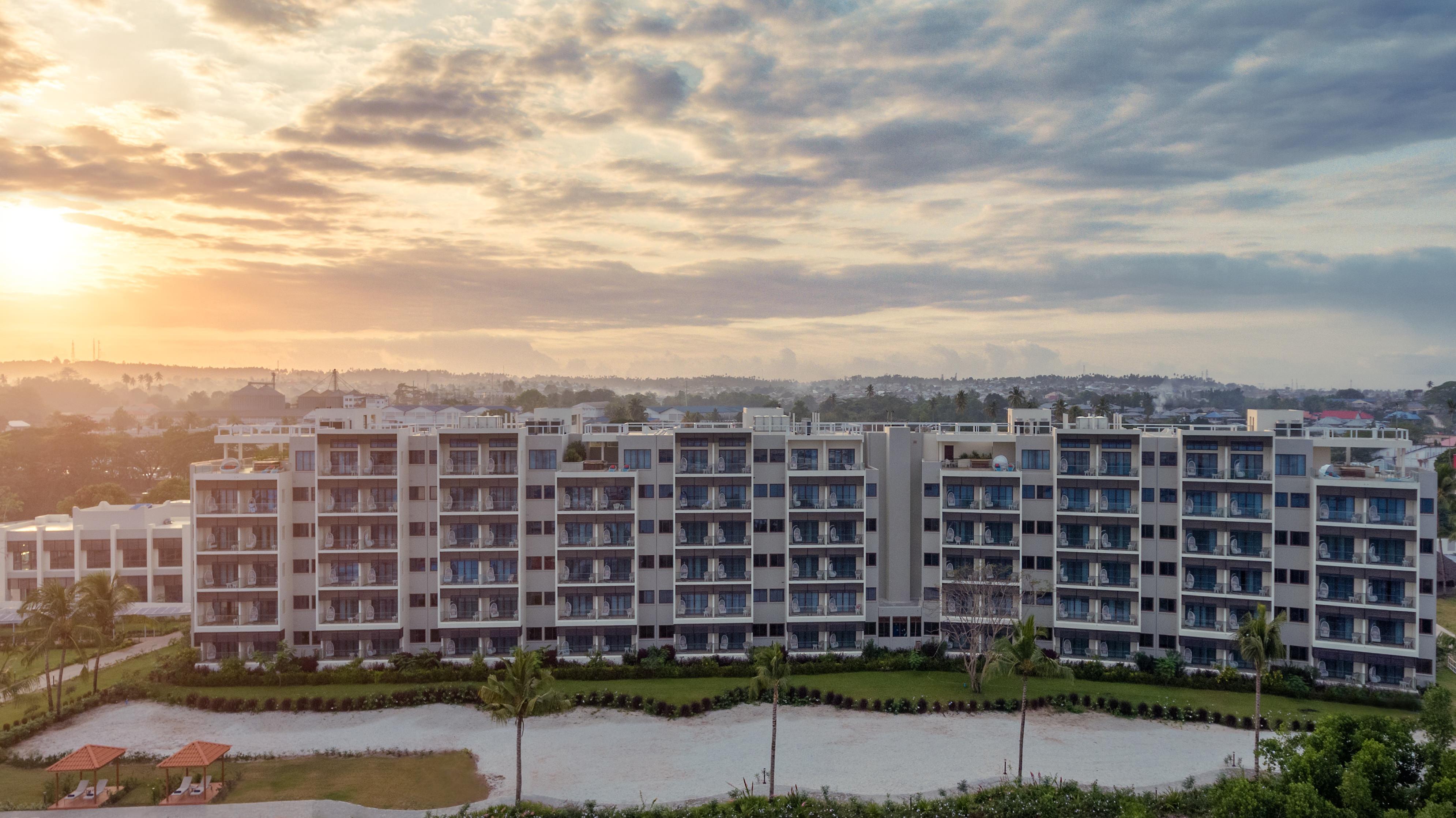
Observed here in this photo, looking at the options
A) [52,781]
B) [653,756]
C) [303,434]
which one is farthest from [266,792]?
[303,434]

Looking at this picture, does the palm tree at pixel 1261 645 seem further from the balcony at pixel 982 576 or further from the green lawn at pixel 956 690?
the balcony at pixel 982 576

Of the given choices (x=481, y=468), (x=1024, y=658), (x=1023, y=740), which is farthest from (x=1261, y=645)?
(x=481, y=468)

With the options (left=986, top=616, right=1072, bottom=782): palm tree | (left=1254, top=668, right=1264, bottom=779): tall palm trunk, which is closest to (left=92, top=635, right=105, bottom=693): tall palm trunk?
(left=986, top=616, right=1072, bottom=782): palm tree

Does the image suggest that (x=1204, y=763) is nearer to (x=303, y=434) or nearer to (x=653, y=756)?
(x=653, y=756)

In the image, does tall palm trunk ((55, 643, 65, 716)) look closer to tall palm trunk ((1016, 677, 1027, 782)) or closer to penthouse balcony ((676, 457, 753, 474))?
penthouse balcony ((676, 457, 753, 474))

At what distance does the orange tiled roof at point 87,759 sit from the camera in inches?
1444

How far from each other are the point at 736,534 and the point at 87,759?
36775 mm

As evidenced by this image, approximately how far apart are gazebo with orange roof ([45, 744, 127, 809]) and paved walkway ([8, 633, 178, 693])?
46.4ft

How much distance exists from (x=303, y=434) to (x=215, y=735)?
20064 mm

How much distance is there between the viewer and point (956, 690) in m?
51.5

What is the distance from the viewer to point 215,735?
150 ft

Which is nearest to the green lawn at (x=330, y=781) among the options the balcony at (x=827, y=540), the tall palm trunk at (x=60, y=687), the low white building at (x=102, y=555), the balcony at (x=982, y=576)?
the tall palm trunk at (x=60, y=687)

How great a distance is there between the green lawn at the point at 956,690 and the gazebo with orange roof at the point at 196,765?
1865 cm

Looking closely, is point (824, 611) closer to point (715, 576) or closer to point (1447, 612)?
point (715, 576)
